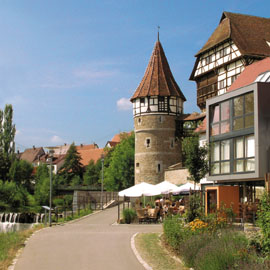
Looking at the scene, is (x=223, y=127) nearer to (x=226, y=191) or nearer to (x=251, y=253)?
(x=226, y=191)

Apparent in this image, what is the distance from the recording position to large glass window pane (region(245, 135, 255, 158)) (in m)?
21.5

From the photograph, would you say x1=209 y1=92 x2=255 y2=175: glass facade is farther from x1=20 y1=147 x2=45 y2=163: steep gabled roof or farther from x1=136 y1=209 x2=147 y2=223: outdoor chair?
x1=20 y1=147 x2=45 y2=163: steep gabled roof

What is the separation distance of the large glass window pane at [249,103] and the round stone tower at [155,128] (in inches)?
1135

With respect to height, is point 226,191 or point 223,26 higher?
point 223,26

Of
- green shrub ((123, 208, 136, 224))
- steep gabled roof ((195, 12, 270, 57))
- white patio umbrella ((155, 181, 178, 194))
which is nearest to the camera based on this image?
green shrub ((123, 208, 136, 224))

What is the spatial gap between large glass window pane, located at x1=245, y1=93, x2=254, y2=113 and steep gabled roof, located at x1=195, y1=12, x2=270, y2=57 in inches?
715

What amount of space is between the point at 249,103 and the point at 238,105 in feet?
2.60

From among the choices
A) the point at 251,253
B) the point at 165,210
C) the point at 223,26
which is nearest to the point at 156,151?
the point at 223,26

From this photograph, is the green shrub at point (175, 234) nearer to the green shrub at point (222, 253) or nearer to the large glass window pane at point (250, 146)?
the green shrub at point (222, 253)

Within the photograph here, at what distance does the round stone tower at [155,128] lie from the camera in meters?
50.8

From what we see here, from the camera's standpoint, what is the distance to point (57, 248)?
50.5ft

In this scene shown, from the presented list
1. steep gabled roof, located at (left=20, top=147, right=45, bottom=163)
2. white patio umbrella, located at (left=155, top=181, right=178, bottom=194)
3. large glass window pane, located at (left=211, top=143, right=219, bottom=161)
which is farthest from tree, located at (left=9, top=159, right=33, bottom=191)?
large glass window pane, located at (left=211, top=143, right=219, bottom=161)

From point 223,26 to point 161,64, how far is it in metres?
11.7

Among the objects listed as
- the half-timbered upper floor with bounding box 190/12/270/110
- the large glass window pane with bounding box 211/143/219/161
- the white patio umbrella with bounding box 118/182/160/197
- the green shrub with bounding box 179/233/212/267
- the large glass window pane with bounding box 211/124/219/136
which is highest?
the half-timbered upper floor with bounding box 190/12/270/110
